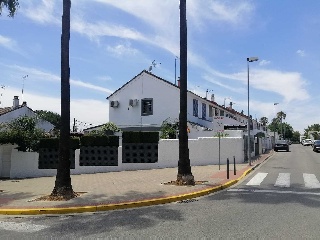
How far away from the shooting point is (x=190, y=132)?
103 feet

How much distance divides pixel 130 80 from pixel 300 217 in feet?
98.1

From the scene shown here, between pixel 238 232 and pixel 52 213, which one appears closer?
pixel 238 232

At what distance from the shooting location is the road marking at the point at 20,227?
7854mm

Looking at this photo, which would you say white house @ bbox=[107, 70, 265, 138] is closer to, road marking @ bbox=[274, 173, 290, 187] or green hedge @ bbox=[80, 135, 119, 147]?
green hedge @ bbox=[80, 135, 119, 147]

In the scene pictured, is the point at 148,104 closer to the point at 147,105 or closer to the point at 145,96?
the point at 147,105

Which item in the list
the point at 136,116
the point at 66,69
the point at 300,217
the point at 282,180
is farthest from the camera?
the point at 136,116

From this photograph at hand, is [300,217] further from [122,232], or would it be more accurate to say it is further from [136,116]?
[136,116]

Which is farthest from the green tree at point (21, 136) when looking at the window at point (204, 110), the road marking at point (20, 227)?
the window at point (204, 110)

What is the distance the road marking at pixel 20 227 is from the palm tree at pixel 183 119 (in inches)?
269

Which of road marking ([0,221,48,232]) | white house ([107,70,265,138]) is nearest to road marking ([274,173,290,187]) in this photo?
road marking ([0,221,48,232])

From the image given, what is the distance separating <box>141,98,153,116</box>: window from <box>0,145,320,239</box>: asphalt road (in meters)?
24.9

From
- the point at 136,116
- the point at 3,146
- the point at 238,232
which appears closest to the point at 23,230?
the point at 238,232

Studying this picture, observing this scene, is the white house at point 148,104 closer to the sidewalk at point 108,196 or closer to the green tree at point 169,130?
the green tree at point 169,130

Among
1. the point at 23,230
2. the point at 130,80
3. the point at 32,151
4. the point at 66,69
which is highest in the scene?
the point at 130,80
